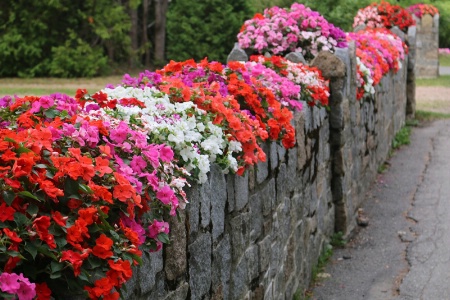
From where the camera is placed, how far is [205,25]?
69.7ft

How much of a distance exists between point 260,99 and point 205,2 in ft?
54.2

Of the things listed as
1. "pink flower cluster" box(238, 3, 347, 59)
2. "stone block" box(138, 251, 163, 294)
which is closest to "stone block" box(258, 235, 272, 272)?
"stone block" box(138, 251, 163, 294)

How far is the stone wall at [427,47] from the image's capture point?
70.2 feet

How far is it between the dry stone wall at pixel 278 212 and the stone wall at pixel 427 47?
40.2 feet

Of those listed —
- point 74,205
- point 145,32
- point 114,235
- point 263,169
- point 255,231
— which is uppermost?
point 74,205

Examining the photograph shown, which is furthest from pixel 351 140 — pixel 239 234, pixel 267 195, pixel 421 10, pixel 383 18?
pixel 421 10

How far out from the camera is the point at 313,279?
250 inches

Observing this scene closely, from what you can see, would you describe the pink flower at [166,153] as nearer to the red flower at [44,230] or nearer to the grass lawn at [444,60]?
the red flower at [44,230]

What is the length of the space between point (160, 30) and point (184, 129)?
18513 mm

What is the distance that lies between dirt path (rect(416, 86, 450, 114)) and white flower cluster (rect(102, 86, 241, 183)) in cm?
1210

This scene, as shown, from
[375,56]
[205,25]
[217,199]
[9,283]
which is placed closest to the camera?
[9,283]

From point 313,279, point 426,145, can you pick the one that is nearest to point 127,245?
point 313,279

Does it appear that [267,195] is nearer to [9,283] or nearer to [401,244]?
[9,283]

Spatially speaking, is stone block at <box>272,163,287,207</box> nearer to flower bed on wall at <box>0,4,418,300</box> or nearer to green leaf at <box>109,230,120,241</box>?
flower bed on wall at <box>0,4,418,300</box>
